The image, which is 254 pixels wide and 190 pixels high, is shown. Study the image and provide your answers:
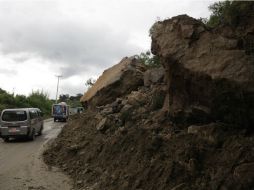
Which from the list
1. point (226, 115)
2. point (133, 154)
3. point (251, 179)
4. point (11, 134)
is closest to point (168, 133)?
point (133, 154)

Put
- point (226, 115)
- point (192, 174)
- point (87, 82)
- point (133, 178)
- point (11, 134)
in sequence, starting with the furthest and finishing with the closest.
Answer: point (87, 82) → point (11, 134) → point (133, 178) → point (226, 115) → point (192, 174)

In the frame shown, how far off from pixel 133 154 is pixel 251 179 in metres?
4.84

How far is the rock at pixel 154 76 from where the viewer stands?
1709 centimetres

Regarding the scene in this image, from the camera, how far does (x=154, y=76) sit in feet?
58.3

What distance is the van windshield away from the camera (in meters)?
25.3

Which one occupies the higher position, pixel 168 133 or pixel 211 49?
pixel 211 49

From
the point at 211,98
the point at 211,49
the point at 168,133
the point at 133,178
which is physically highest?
the point at 211,49

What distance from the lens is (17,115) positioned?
25.4 m

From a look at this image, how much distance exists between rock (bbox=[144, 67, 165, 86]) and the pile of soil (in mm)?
2863

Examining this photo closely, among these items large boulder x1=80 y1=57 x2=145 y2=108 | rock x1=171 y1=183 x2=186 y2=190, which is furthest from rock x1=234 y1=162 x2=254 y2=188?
large boulder x1=80 y1=57 x2=145 y2=108

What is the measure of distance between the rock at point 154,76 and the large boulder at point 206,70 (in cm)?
390

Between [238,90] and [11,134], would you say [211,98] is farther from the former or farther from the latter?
[11,134]

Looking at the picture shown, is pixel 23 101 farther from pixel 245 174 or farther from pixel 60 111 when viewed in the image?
pixel 245 174

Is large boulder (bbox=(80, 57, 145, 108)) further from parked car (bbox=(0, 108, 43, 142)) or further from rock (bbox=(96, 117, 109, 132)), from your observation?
rock (bbox=(96, 117, 109, 132))
